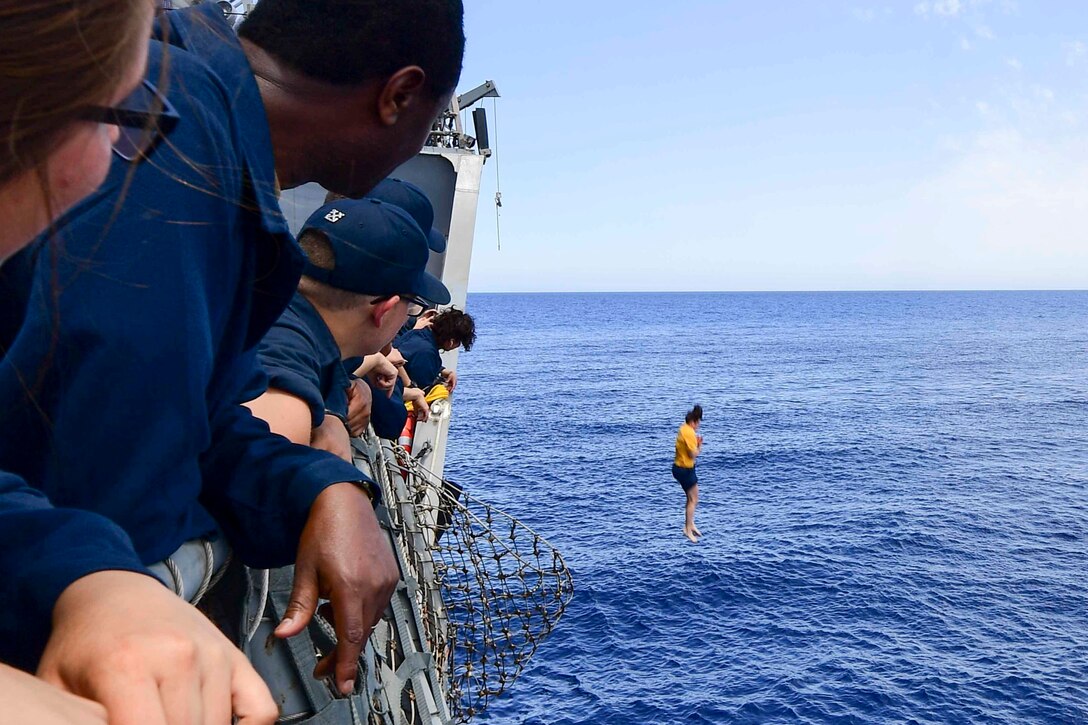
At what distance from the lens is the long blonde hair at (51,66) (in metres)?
0.70

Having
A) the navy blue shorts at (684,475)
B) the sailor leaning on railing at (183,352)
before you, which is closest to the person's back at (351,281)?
the sailor leaning on railing at (183,352)

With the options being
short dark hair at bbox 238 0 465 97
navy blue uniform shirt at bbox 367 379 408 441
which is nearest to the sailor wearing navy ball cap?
short dark hair at bbox 238 0 465 97

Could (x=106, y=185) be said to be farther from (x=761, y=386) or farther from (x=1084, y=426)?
(x=761, y=386)

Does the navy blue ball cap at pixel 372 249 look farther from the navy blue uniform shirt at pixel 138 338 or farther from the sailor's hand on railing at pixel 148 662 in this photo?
the sailor's hand on railing at pixel 148 662

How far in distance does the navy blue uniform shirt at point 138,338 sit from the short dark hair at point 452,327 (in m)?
7.23

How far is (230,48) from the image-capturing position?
1.41m

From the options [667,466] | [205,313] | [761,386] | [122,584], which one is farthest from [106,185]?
[761,386]

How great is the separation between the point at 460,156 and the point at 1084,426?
51.4m

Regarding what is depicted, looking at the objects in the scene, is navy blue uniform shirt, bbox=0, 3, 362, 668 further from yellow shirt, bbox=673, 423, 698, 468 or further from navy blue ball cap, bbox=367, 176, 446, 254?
yellow shirt, bbox=673, 423, 698, 468

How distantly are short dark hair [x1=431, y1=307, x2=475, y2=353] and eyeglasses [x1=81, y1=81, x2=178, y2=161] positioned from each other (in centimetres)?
767

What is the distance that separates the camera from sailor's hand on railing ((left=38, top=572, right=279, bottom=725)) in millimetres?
776

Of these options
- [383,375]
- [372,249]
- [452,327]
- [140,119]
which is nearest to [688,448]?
[452,327]

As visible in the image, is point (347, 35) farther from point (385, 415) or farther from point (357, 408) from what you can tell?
point (385, 415)

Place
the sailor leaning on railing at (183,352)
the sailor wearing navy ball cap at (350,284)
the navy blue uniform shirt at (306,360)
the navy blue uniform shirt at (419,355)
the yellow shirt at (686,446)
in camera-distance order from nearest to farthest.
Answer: the sailor leaning on railing at (183,352), the navy blue uniform shirt at (306,360), the sailor wearing navy ball cap at (350,284), the navy blue uniform shirt at (419,355), the yellow shirt at (686,446)
